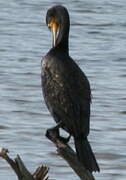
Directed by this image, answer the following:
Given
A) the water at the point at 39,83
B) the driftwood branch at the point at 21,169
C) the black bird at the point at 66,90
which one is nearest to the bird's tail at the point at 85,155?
the black bird at the point at 66,90

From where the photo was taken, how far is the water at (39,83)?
455 inches

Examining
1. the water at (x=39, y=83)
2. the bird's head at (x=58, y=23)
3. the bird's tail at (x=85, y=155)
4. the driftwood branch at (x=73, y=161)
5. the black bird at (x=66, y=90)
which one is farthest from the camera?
the water at (x=39, y=83)

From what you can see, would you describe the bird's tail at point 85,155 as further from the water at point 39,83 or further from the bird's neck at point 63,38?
the water at point 39,83

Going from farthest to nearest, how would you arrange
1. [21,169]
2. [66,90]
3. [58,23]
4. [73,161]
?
[58,23]
[66,90]
[73,161]
[21,169]

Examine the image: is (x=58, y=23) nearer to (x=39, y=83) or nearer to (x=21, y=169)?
(x=21, y=169)

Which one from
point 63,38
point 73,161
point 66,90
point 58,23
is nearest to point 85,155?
point 73,161

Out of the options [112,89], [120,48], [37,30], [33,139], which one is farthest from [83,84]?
[37,30]

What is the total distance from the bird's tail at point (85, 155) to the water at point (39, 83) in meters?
2.93

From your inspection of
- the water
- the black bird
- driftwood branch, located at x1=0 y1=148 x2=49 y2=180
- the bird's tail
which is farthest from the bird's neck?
the water

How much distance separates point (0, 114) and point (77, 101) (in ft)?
17.4

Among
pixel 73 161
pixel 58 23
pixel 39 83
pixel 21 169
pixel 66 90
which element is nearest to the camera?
pixel 21 169

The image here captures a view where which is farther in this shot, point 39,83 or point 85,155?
point 39,83

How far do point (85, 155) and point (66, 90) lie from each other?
0.53 metres

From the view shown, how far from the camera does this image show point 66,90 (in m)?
7.84
